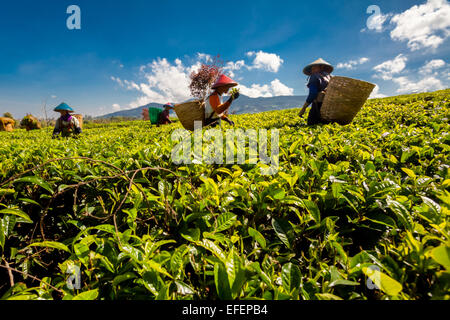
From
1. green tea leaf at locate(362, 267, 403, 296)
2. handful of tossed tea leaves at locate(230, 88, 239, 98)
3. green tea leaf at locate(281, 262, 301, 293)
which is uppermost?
handful of tossed tea leaves at locate(230, 88, 239, 98)

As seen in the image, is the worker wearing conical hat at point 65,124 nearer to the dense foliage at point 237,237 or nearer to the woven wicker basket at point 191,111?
the woven wicker basket at point 191,111

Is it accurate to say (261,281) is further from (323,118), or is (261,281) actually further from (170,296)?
(323,118)

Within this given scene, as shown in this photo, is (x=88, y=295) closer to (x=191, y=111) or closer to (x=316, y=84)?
→ (x=191, y=111)

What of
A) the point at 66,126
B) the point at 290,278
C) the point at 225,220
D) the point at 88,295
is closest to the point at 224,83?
the point at 225,220

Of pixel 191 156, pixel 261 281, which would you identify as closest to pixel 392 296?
pixel 261 281

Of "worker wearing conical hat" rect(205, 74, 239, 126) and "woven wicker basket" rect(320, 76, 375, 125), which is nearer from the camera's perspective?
"woven wicker basket" rect(320, 76, 375, 125)

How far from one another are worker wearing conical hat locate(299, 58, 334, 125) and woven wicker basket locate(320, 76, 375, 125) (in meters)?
0.41

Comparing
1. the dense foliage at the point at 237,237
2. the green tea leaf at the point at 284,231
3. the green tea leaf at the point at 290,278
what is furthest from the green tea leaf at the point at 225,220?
the green tea leaf at the point at 290,278

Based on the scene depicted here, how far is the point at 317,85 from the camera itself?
18.0 feet

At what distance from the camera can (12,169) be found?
1.96 metres

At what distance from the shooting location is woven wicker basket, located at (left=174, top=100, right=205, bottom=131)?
4797mm

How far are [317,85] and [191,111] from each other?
3548 mm

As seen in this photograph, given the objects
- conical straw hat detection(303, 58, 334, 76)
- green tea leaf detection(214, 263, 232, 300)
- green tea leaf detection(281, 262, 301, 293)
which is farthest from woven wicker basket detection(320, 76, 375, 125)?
green tea leaf detection(214, 263, 232, 300)

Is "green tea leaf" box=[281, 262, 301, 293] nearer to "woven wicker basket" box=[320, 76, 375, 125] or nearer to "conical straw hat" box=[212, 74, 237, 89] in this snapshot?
"conical straw hat" box=[212, 74, 237, 89]
